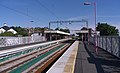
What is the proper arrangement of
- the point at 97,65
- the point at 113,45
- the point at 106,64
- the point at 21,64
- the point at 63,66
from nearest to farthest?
the point at 63,66, the point at 97,65, the point at 106,64, the point at 21,64, the point at 113,45

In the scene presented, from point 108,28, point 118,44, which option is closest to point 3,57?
point 118,44

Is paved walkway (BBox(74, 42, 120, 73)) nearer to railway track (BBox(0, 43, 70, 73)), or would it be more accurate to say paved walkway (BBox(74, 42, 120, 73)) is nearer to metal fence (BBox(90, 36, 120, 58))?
metal fence (BBox(90, 36, 120, 58))

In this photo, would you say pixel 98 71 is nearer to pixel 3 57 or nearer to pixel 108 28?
pixel 3 57

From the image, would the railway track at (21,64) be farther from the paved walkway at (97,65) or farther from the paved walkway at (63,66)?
the paved walkway at (97,65)

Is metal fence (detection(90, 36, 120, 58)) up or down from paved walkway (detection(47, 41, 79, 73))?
up

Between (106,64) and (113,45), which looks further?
(113,45)

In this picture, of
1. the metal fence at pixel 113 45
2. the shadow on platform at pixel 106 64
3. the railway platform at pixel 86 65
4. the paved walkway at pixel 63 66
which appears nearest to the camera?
the paved walkway at pixel 63 66

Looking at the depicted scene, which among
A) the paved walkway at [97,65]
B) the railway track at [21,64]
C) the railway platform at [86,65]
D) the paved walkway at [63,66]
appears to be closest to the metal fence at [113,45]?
the railway platform at [86,65]

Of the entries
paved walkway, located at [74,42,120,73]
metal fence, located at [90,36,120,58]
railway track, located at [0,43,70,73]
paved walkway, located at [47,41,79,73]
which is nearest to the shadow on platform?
paved walkway, located at [74,42,120,73]

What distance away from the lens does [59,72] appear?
12.9 m

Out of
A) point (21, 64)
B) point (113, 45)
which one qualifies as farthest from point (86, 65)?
point (113, 45)

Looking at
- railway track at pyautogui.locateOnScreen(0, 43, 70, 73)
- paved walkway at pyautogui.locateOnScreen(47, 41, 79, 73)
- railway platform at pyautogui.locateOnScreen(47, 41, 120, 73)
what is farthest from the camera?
railway track at pyautogui.locateOnScreen(0, 43, 70, 73)

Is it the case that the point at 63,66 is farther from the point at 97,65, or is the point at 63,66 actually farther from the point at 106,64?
the point at 106,64

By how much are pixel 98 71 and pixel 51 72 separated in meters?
2.47
